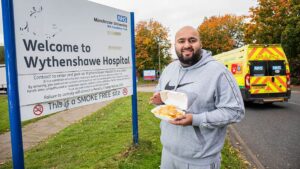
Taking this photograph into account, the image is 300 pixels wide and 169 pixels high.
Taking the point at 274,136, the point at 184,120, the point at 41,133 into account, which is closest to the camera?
the point at 184,120

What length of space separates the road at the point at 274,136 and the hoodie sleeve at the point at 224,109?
310 cm

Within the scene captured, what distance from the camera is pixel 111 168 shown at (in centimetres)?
→ 423

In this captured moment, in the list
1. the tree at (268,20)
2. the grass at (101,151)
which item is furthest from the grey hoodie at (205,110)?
the tree at (268,20)

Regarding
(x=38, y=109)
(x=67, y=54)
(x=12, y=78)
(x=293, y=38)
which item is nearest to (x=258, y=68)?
(x=67, y=54)

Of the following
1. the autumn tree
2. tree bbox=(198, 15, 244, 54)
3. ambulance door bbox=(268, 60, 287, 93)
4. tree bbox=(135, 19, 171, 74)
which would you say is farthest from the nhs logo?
tree bbox=(198, 15, 244, 54)

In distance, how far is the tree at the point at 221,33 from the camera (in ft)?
187

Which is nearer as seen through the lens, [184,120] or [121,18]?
[184,120]

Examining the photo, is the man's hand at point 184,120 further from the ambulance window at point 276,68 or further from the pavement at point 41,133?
the ambulance window at point 276,68

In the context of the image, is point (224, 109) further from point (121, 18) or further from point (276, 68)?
point (276, 68)

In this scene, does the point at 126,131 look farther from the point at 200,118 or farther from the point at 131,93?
the point at 200,118

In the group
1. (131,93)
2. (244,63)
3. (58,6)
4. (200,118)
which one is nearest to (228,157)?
(131,93)

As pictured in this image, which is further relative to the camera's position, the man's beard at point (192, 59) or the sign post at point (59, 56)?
the sign post at point (59, 56)

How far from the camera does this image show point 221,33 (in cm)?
5866

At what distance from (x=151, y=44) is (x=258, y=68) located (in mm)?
37920
